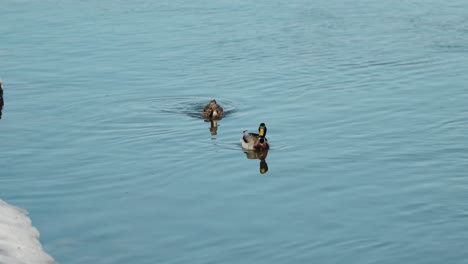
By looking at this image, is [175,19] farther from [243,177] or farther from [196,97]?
[243,177]

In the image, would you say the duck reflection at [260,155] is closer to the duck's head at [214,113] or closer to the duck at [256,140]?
the duck at [256,140]

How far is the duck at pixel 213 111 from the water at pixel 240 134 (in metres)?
0.31

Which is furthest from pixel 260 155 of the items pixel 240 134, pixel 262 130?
pixel 240 134

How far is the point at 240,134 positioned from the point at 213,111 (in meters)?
1.10

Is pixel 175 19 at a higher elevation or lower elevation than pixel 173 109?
higher

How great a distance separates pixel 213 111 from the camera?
24125 millimetres

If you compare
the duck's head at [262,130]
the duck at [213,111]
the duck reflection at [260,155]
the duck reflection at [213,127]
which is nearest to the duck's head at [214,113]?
the duck at [213,111]

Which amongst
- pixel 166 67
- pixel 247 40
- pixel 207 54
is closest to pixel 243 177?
pixel 166 67

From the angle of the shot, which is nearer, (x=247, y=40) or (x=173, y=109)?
(x=173, y=109)

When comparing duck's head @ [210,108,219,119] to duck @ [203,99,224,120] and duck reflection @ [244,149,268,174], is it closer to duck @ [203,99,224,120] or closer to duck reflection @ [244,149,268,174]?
duck @ [203,99,224,120]

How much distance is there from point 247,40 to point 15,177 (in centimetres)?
1710

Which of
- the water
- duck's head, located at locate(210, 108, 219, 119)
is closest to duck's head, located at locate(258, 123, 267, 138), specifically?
the water

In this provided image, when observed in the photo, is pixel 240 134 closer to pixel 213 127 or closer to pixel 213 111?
pixel 213 127

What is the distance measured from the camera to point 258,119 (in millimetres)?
24375
